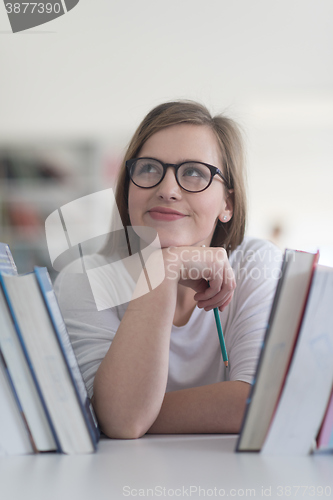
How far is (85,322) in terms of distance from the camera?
89cm

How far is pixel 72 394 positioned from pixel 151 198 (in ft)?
2.07

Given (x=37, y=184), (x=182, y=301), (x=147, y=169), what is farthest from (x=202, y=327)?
(x=37, y=184)

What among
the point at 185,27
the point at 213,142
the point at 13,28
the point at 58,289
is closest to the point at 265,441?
the point at 58,289

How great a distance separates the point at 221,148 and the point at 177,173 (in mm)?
222

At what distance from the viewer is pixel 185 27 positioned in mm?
3789

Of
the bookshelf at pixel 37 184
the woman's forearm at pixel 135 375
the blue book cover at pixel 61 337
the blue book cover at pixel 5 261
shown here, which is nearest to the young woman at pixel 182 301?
the woman's forearm at pixel 135 375

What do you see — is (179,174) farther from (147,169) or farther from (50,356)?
(50,356)

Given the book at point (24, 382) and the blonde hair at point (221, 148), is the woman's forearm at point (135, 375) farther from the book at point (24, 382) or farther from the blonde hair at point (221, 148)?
the blonde hair at point (221, 148)

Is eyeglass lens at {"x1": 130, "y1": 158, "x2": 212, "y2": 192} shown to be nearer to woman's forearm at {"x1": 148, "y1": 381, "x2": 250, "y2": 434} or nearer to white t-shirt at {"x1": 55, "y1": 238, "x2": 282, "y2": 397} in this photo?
white t-shirt at {"x1": 55, "y1": 238, "x2": 282, "y2": 397}

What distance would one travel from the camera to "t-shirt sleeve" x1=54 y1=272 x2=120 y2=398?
0.80 m

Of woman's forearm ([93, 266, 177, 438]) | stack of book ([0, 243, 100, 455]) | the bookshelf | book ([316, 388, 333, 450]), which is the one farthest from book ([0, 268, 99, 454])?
the bookshelf

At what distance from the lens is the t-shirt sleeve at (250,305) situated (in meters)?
0.84

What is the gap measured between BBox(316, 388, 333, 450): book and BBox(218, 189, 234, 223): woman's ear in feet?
2.64

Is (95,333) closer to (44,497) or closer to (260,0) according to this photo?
(44,497)
